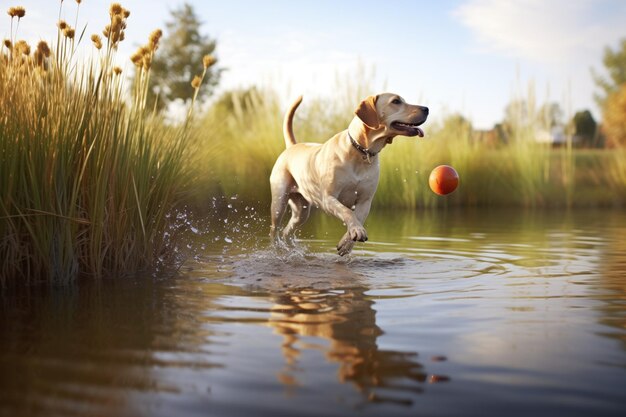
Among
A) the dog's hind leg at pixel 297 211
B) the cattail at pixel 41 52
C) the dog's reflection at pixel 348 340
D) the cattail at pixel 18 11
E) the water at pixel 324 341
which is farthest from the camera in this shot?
the dog's hind leg at pixel 297 211

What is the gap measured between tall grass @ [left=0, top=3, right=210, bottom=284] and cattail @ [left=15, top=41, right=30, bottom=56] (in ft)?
0.04

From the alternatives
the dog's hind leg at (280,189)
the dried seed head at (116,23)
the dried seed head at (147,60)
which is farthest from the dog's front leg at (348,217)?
the dried seed head at (116,23)

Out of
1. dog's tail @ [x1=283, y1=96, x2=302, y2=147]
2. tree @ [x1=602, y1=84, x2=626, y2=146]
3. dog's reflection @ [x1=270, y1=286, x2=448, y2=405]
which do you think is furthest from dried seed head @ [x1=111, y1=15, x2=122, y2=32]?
tree @ [x1=602, y1=84, x2=626, y2=146]

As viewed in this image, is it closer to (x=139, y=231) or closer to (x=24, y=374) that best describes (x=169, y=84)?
(x=139, y=231)

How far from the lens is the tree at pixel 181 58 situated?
134ft

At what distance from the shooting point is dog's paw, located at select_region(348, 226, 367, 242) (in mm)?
5727

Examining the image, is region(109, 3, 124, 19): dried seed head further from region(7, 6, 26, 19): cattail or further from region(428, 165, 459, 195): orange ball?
region(428, 165, 459, 195): orange ball

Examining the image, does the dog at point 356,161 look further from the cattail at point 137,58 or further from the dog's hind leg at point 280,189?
the cattail at point 137,58

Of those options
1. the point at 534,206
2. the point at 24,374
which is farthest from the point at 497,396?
the point at 534,206

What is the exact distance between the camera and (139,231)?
18.0 feet

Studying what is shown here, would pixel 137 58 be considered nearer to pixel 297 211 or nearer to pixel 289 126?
pixel 289 126

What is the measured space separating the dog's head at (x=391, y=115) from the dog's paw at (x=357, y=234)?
0.89m

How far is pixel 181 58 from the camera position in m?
41.2

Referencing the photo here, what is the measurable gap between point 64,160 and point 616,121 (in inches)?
1349
